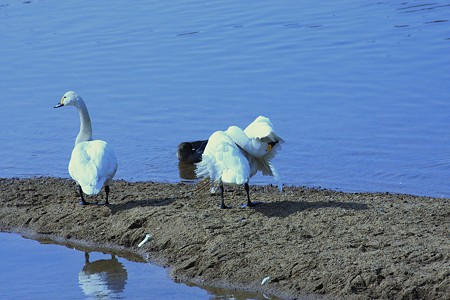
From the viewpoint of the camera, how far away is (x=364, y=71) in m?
18.0

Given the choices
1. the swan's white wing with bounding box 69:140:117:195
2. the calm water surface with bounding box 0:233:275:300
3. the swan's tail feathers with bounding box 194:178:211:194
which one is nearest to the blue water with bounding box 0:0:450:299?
the calm water surface with bounding box 0:233:275:300

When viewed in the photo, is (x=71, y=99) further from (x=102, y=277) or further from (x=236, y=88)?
(x=236, y=88)

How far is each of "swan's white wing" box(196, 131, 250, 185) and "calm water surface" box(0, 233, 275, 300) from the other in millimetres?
1190

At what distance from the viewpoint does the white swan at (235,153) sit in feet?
31.4

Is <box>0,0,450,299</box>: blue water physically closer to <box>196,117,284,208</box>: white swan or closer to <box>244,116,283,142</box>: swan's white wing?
<box>196,117,284,208</box>: white swan

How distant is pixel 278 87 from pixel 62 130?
13.3 ft

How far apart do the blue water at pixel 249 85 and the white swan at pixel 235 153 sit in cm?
257

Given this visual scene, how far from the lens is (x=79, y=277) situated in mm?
9039

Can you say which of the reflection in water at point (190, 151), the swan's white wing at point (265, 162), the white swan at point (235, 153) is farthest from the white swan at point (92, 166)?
the reflection in water at point (190, 151)

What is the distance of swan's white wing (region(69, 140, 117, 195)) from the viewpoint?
10.2 m

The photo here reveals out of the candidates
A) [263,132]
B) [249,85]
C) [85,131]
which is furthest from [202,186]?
[249,85]

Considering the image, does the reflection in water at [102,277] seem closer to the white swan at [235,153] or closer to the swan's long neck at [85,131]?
the white swan at [235,153]

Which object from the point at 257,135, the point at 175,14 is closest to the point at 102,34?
the point at 175,14

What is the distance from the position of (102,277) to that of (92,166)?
172cm
